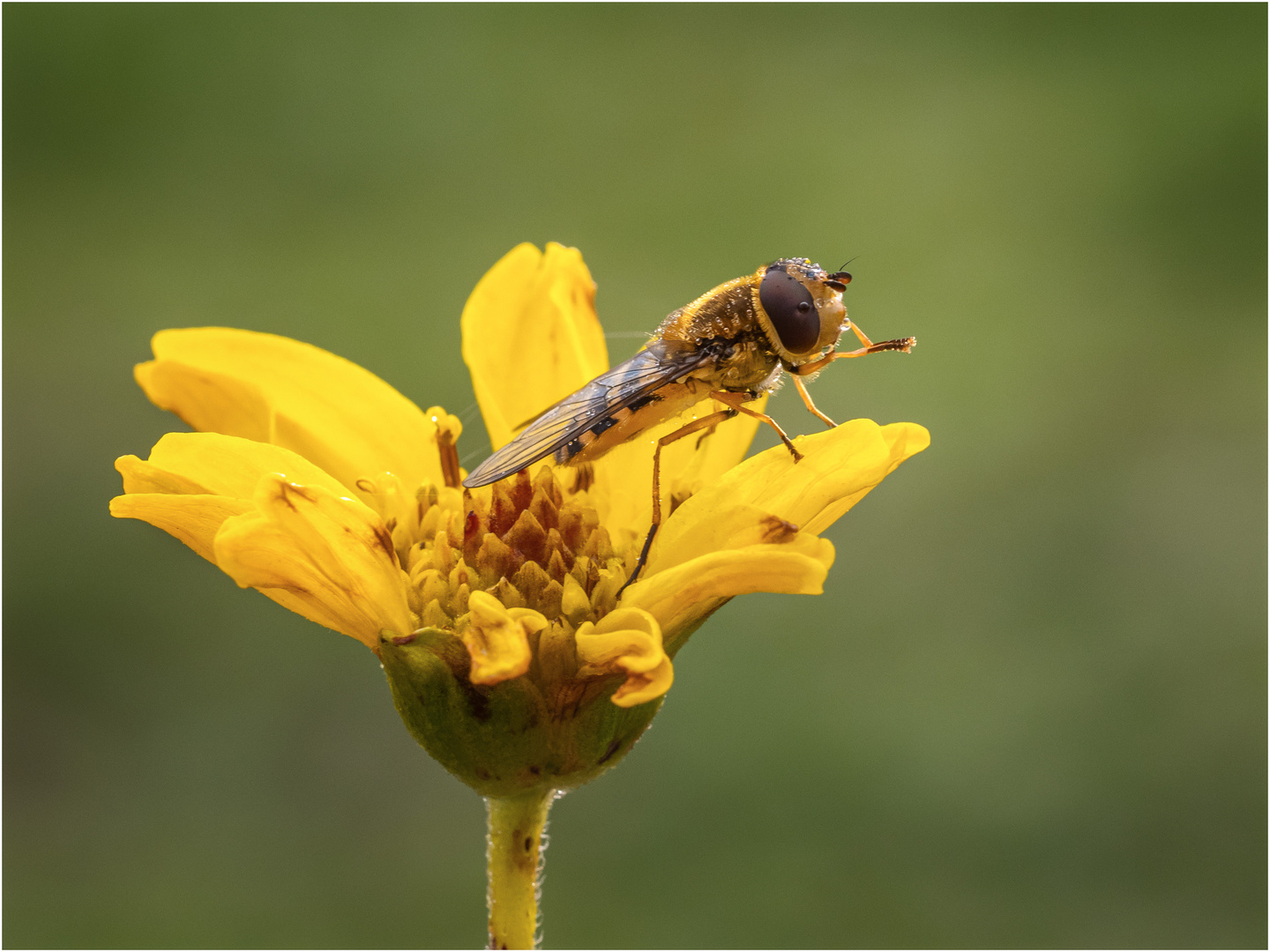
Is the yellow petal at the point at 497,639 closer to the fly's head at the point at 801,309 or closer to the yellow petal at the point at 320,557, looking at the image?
the yellow petal at the point at 320,557

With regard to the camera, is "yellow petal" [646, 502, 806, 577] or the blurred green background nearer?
"yellow petal" [646, 502, 806, 577]

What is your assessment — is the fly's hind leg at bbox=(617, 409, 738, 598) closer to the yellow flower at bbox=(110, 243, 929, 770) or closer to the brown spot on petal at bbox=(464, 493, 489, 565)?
the yellow flower at bbox=(110, 243, 929, 770)

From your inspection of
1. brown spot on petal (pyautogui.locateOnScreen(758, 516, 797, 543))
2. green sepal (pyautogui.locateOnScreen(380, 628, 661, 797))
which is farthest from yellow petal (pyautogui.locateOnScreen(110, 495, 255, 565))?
brown spot on petal (pyautogui.locateOnScreen(758, 516, 797, 543))

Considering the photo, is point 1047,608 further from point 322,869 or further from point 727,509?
point 727,509

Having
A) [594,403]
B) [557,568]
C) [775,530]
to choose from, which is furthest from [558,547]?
[775,530]

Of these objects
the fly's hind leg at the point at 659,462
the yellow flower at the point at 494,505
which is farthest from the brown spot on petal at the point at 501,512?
the fly's hind leg at the point at 659,462

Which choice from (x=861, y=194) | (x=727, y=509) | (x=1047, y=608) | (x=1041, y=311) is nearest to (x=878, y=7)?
(x=861, y=194)
